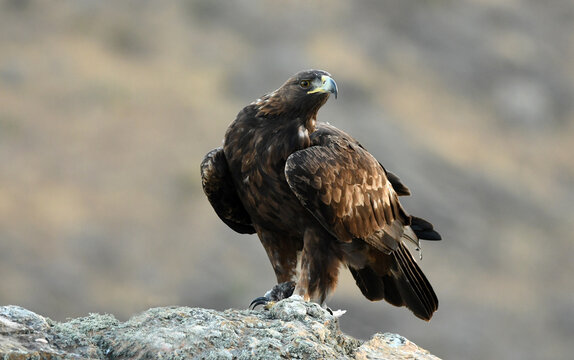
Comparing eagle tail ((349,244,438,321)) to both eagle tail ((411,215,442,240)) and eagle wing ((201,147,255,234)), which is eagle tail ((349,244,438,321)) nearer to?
eagle tail ((411,215,442,240))

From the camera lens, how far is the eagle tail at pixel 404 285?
6.86 meters

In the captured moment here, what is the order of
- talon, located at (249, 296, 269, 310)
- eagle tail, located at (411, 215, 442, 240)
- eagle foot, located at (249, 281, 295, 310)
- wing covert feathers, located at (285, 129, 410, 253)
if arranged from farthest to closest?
1. eagle tail, located at (411, 215, 442, 240)
2. wing covert feathers, located at (285, 129, 410, 253)
3. eagle foot, located at (249, 281, 295, 310)
4. talon, located at (249, 296, 269, 310)

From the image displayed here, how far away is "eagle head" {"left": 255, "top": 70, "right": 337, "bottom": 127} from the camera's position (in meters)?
6.56

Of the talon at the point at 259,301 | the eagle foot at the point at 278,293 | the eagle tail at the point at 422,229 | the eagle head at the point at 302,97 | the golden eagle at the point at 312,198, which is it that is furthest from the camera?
the eagle tail at the point at 422,229

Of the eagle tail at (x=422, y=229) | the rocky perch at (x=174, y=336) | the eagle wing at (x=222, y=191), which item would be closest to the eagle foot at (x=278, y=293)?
the eagle wing at (x=222, y=191)

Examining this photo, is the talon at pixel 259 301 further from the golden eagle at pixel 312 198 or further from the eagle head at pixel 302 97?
the eagle head at pixel 302 97

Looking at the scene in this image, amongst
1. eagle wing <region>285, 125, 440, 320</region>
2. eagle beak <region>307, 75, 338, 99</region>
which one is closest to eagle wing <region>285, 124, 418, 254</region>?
eagle wing <region>285, 125, 440, 320</region>

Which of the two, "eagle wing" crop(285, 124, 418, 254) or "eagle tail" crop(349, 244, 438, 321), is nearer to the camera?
"eagle wing" crop(285, 124, 418, 254)

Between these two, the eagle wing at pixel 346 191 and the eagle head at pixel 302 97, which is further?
the eagle head at pixel 302 97

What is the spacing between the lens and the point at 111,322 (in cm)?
452

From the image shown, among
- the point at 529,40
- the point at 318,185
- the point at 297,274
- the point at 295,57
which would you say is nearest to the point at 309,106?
the point at 318,185

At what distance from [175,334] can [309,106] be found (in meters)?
2.71

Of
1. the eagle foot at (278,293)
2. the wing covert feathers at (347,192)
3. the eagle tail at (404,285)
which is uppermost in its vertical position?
the wing covert feathers at (347,192)

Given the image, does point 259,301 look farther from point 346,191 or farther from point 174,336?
point 174,336
